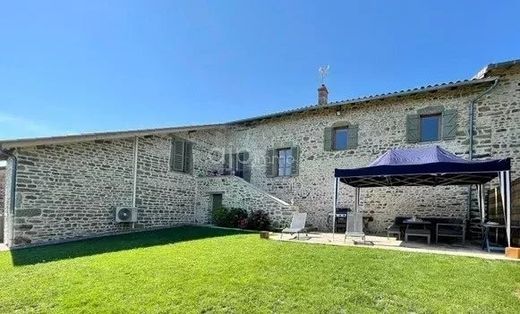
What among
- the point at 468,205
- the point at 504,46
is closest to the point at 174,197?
the point at 468,205

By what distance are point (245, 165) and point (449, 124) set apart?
8256 millimetres

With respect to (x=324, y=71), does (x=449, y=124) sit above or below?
below

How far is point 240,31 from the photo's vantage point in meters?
12.7

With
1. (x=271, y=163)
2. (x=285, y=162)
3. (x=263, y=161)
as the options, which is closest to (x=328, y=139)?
(x=285, y=162)

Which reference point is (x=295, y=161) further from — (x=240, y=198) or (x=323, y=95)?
(x=323, y=95)

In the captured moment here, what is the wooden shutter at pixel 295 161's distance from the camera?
13.5 m

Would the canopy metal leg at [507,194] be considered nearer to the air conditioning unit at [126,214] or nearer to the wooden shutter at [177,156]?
the air conditioning unit at [126,214]

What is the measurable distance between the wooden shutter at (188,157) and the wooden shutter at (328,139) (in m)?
5.65

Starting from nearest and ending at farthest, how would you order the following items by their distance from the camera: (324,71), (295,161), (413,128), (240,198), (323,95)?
(413,128) < (240,198) < (295,161) < (323,95) < (324,71)

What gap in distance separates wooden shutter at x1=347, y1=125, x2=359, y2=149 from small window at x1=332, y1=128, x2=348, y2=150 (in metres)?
0.18

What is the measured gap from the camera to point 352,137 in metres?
12.4

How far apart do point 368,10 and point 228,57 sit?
607cm

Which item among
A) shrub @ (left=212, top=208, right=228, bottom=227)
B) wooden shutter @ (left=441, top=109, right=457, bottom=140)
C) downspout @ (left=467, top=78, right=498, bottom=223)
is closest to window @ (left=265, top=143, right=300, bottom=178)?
shrub @ (left=212, top=208, right=228, bottom=227)

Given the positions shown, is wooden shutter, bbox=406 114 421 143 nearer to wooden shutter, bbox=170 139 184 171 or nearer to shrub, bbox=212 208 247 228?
shrub, bbox=212 208 247 228
